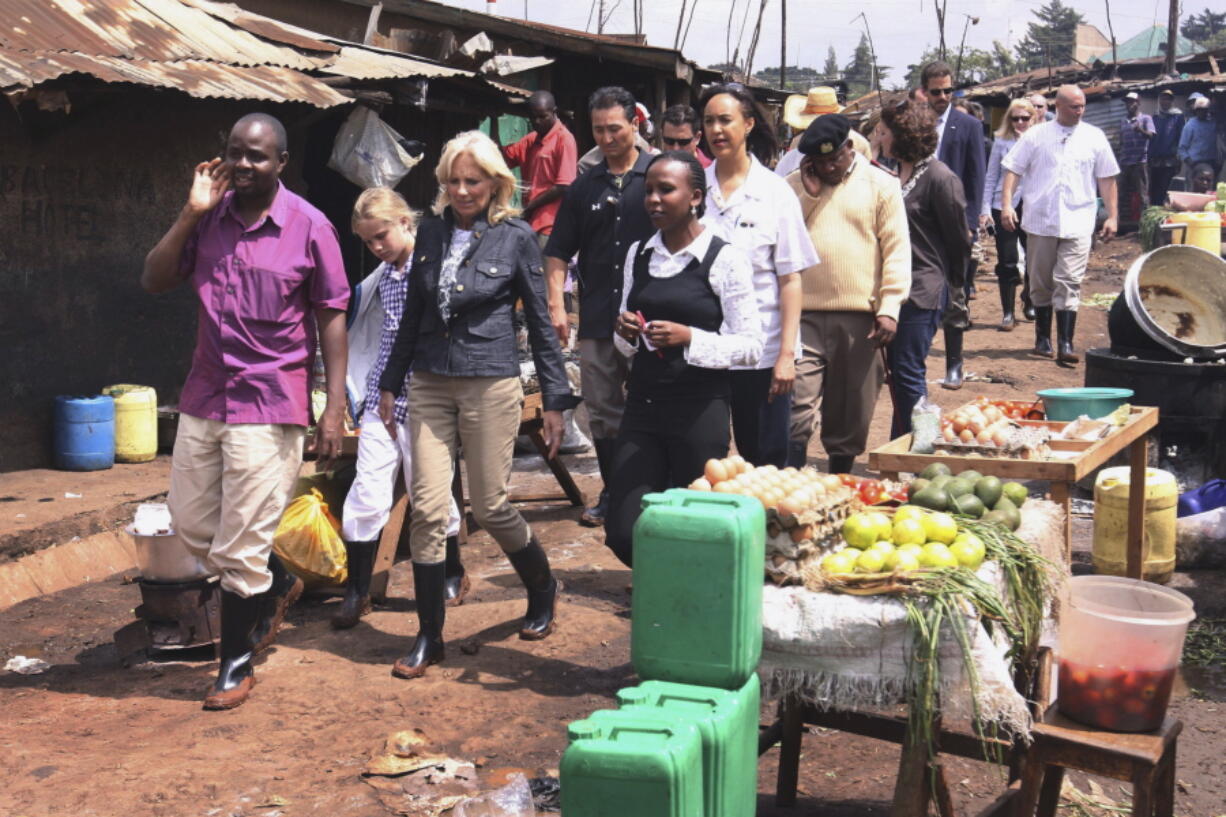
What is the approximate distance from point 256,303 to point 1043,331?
9071 mm

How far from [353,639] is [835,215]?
3023 millimetres

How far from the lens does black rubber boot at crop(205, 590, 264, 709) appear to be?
17.2ft

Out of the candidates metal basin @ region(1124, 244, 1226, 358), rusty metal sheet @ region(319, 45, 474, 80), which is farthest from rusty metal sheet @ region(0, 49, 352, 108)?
metal basin @ region(1124, 244, 1226, 358)

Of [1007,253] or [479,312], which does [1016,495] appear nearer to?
[479,312]

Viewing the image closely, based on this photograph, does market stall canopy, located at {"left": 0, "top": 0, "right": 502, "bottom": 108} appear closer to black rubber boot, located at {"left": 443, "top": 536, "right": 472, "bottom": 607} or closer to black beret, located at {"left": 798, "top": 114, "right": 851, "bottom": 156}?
black rubber boot, located at {"left": 443, "top": 536, "right": 472, "bottom": 607}

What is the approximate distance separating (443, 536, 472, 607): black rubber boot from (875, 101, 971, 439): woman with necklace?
2465 millimetres

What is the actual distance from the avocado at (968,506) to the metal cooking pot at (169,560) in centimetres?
325

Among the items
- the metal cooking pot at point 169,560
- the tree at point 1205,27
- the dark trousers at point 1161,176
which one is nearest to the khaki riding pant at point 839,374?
the metal cooking pot at point 169,560

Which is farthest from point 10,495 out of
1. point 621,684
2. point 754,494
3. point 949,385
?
point 949,385

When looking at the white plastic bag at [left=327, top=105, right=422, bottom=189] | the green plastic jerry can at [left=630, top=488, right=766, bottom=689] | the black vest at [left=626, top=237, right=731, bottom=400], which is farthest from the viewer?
the white plastic bag at [left=327, top=105, right=422, bottom=189]

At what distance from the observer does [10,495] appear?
27.2ft

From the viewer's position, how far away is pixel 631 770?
9.91 feet

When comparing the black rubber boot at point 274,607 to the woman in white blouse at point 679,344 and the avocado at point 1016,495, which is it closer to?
the woman in white blouse at point 679,344

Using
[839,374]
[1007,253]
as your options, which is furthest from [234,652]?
[1007,253]
